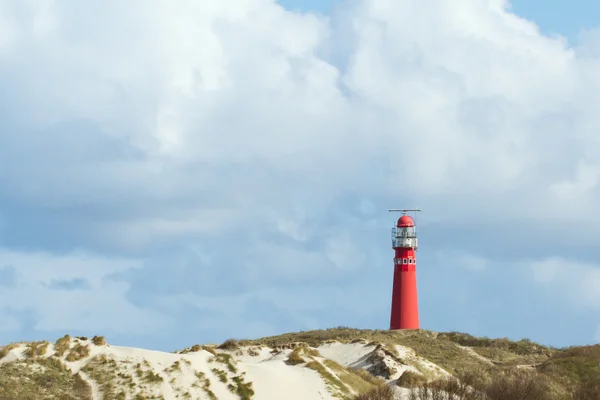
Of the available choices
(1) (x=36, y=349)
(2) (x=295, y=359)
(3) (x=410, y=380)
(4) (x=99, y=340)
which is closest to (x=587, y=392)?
(3) (x=410, y=380)

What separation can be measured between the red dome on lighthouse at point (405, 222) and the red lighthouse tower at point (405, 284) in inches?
23.6

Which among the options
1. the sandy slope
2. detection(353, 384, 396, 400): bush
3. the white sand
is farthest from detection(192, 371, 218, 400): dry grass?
the white sand

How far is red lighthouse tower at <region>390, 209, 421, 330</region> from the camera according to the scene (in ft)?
334

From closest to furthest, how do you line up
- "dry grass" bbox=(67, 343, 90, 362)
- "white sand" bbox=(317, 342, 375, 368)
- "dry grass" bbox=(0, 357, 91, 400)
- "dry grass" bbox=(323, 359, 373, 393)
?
1. "dry grass" bbox=(0, 357, 91, 400)
2. "dry grass" bbox=(67, 343, 90, 362)
3. "dry grass" bbox=(323, 359, 373, 393)
4. "white sand" bbox=(317, 342, 375, 368)

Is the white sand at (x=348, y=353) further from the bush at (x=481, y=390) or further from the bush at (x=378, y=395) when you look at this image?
the bush at (x=378, y=395)

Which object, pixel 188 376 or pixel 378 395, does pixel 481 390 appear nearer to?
pixel 378 395

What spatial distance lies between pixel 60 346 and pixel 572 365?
43.4 m

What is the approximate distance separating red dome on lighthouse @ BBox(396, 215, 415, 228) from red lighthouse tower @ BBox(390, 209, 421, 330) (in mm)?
599

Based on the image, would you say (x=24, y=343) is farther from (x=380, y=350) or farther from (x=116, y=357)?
(x=380, y=350)

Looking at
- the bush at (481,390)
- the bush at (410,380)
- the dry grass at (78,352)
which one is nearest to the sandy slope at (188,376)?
the dry grass at (78,352)

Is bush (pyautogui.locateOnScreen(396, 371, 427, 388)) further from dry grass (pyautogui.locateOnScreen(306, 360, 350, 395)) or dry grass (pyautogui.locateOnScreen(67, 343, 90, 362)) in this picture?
dry grass (pyautogui.locateOnScreen(67, 343, 90, 362))

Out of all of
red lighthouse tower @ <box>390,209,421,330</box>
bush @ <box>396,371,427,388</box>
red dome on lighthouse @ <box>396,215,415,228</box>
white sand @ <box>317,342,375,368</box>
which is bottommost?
bush @ <box>396,371,427,388</box>

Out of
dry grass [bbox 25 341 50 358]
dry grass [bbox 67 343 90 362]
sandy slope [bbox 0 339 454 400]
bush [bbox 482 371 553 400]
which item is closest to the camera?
sandy slope [bbox 0 339 454 400]

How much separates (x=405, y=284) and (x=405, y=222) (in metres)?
7.41
